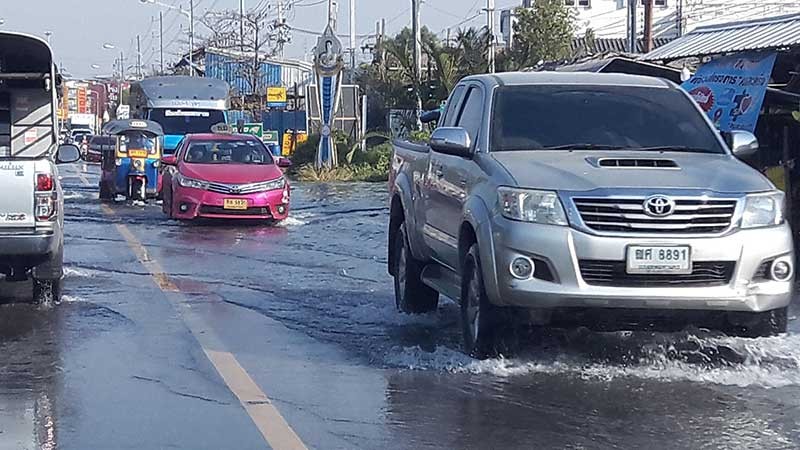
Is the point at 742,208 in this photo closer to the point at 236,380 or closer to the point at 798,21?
the point at 236,380

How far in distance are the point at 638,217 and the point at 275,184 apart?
488 inches

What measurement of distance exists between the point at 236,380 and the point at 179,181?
11.9 meters

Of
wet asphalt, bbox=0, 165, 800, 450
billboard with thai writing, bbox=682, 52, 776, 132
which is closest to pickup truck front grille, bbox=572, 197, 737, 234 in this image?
wet asphalt, bbox=0, 165, 800, 450

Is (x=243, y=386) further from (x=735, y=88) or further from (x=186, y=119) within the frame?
(x=186, y=119)

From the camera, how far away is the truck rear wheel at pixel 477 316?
8.30 m

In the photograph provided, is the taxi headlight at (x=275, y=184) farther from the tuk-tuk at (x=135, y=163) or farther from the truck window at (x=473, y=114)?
the truck window at (x=473, y=114)

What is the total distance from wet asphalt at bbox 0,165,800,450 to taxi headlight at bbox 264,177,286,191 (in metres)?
6.56

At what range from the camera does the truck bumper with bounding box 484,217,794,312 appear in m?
7.87

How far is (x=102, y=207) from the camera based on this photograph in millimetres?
24344

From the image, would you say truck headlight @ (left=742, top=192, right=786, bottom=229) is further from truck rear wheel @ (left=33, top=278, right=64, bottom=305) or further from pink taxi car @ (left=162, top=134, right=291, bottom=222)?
pink taxi car @ (left=162, top=134, right=291, bottom=222)

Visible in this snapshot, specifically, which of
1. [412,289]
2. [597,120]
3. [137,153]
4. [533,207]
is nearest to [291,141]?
[137,153]

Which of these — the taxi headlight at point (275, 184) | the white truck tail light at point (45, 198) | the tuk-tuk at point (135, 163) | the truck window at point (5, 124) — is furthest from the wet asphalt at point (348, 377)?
the tuk-tuk at point (135, 163)

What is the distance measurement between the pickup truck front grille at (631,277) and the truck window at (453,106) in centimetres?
280

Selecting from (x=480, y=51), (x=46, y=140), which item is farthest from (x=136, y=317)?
(x=480, y=51)
